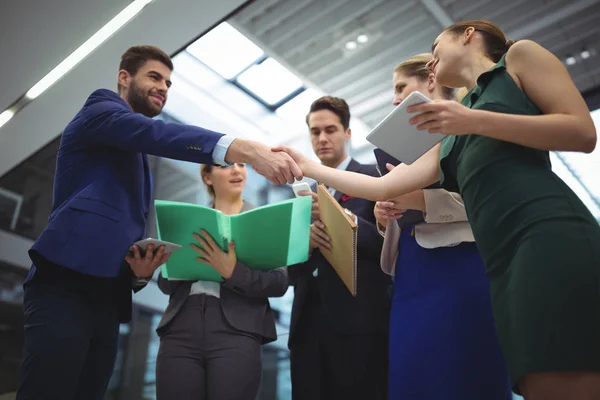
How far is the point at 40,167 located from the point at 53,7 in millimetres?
1570

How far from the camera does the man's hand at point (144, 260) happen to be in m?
1.75

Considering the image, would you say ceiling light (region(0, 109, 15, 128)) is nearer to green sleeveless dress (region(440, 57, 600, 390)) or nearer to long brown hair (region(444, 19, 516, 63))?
long brown hair (region(444, 19, 516, 63))

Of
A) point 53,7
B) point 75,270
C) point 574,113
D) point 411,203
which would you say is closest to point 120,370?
point 75,270

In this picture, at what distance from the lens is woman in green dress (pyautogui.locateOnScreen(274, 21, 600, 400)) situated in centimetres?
94

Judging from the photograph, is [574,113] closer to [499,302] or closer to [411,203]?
[499,302]

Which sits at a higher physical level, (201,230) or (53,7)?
(53,7)

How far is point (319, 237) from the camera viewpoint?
2.05 m

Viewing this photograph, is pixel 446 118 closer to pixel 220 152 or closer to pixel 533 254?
pixel 533 254

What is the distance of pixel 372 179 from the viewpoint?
1519 millimetres

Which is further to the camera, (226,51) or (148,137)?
(226,51)

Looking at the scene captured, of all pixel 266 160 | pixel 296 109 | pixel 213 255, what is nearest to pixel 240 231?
pixel 213 255

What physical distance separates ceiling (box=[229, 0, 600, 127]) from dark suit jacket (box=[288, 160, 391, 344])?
2.15 m

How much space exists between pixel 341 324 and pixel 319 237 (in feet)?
1.06

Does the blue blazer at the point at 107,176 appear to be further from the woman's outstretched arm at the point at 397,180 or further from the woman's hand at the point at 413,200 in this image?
the woman's hand at the point at 413,200
